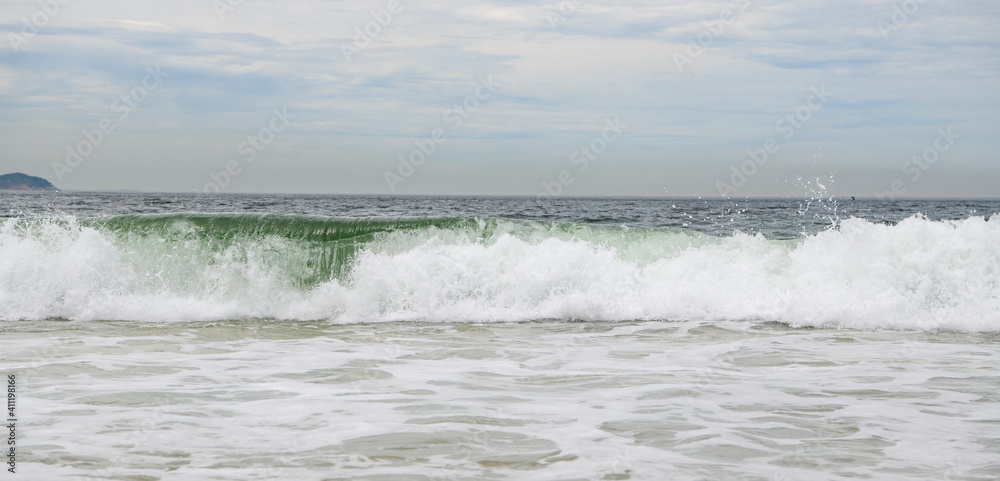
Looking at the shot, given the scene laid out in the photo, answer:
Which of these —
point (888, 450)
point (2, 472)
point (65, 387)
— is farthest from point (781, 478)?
point (65, 387)

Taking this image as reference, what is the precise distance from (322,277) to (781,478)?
9.98 metres

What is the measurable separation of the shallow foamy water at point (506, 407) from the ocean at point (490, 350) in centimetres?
3

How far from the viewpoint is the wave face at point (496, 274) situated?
442 inches

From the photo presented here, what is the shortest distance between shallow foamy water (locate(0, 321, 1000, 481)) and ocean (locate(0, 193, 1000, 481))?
0.03 metres

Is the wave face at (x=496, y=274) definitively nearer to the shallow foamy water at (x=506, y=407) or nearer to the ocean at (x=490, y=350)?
the ocean at (x=490, y=350)

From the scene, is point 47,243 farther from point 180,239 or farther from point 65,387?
point 65,387

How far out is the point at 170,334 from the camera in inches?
383

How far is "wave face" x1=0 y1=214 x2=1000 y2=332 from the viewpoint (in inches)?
442

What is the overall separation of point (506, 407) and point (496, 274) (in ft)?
20.8

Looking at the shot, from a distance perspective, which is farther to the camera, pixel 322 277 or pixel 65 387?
pixel 322 277

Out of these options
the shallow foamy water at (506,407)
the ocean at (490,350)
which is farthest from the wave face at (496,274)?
the shallow foamy water at (506,407)

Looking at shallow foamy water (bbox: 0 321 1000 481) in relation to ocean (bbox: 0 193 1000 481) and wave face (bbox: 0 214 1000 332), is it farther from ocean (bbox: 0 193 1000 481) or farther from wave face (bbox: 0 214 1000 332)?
wave face (bbox: 0 214 1000 332)

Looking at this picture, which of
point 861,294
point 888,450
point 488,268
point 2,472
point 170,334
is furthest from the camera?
point 488,268

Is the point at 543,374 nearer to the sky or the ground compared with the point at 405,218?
nearer to the ground
